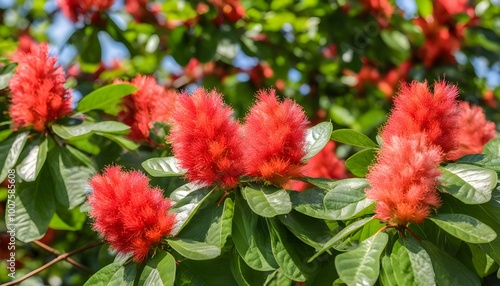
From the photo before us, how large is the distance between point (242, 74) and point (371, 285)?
2398mm

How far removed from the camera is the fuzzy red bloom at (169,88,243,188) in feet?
4.07

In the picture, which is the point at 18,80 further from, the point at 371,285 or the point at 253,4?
the point at 253,4

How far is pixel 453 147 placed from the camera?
4.24ft

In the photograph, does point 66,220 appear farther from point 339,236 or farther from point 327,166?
point 339,236

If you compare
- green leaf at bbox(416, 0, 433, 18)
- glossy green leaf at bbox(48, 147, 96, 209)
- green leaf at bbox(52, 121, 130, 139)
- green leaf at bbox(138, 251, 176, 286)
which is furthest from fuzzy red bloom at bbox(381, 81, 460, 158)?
green leaf at bbox(416, 0, 433, 18)

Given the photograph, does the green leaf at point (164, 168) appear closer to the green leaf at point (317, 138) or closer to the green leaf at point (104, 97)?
the green leaf at point (317, 138)

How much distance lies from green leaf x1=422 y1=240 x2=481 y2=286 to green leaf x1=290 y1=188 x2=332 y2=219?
0.17m

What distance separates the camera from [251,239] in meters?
1.20

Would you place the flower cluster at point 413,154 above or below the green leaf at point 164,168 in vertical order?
above

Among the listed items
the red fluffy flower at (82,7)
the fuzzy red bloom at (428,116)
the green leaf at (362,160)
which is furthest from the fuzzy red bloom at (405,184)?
the red fluffy flower at (82,7)

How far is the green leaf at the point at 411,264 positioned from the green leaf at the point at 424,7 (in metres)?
2.17

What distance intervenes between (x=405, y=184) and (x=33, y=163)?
2.83ft

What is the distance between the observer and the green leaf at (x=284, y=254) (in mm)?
1138

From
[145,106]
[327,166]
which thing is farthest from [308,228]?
[327,166]
